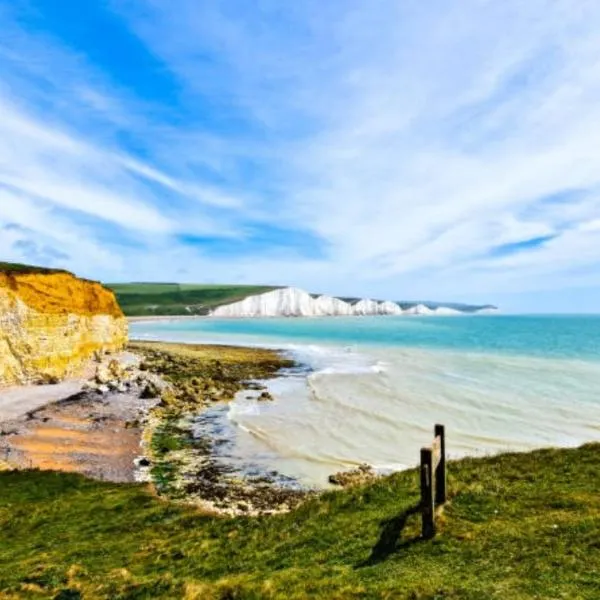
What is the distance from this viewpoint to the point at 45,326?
4044cm

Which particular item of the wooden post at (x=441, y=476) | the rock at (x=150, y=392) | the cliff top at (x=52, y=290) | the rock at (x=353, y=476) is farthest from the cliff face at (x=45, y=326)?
the wooden post at (x=441, y=476)

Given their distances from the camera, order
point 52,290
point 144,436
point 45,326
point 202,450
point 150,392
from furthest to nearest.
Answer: point 52,290
point 45,326
point 150,392
point 144,436
point 202,450

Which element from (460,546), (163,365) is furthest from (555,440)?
(163,365)

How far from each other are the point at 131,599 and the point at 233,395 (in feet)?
111

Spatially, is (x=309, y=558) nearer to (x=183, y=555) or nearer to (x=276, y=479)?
(x=183, y=555)

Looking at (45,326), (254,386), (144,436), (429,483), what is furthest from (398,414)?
(45,326)

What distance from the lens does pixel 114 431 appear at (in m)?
29.5

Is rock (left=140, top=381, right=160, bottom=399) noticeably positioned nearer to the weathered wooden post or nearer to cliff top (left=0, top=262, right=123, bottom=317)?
cliff top (left=0, top=262, right=123, bottom=317)

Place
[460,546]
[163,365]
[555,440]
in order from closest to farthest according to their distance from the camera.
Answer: [460,546] < [555,440] < [163,365]

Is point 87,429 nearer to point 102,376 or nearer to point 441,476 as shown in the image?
point 102,376

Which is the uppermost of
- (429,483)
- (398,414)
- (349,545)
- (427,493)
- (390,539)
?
(429,483)

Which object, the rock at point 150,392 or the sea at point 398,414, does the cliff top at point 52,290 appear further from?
the sea at point 398,414

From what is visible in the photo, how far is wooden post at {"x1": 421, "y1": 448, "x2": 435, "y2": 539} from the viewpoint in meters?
9.55

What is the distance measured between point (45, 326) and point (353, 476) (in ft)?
98.0
